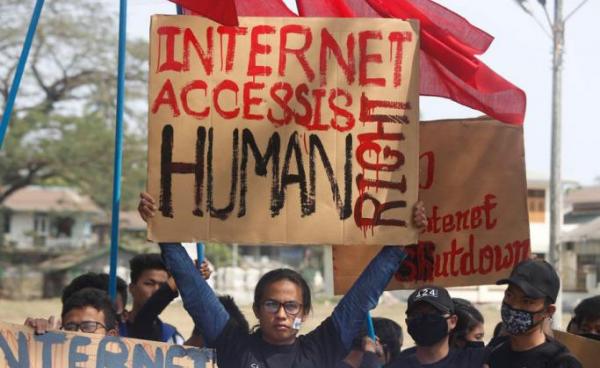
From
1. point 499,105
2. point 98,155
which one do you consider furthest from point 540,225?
point 499,105

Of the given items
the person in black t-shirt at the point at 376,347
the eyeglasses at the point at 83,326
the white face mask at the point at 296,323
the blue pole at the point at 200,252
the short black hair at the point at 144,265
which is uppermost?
the blue pole at the point at 200,252

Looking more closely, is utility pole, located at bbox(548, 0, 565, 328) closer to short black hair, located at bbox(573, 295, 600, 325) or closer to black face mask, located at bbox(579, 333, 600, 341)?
short black hair, located at bbox(573, 295, 600, 325)

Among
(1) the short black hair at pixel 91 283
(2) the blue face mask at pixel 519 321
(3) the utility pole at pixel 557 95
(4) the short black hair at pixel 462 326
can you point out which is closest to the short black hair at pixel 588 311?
(4) the short black hair at pixel 462 326

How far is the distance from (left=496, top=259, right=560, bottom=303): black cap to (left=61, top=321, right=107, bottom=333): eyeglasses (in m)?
1.57

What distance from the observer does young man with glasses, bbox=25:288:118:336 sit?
16.9 ft

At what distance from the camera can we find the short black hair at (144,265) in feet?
21.7

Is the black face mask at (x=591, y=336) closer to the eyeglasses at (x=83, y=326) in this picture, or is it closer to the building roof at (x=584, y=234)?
the eyeglasses at (x=83, y=326)

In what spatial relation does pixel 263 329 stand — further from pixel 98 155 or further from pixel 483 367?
pixel 98 155

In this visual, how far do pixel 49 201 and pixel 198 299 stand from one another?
53.4 m

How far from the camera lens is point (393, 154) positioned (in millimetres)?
5281

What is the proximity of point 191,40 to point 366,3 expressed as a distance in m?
1.68

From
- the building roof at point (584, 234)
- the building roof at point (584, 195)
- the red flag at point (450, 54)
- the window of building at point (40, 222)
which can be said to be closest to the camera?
the red flag at point (450, 54)

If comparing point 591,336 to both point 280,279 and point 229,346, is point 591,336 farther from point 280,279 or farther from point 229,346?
point 229,346

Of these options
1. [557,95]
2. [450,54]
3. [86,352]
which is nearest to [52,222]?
[557,95]
